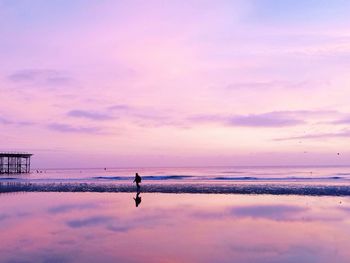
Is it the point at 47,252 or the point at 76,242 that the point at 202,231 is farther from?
the point at 47,252

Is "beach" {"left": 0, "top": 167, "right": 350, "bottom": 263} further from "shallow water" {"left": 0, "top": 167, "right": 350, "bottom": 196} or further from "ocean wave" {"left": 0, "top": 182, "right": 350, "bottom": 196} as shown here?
"shallow water" {"left": 0, "top": 167, "right": 350, "bottom": 196}

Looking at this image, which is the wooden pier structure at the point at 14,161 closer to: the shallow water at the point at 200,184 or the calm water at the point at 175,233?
the shallow water at the point at 200,184

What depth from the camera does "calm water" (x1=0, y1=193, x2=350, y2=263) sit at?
33.2 ft

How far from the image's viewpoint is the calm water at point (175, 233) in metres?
10.1

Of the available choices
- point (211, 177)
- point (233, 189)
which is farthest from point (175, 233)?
point (211, 177)

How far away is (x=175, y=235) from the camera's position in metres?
12.8

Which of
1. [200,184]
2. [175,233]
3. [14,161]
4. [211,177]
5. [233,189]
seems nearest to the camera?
[175,233]

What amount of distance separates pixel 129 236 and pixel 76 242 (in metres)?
1.66

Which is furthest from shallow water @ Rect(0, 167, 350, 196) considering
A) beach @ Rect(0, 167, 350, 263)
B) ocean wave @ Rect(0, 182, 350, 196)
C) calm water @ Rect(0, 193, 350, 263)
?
calm water @ Rect(0, 193, 350, 263)

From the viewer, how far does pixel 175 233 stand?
43.1 ft

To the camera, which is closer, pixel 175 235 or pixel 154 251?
pixel 154 251

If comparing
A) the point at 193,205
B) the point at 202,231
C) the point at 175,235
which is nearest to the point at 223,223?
the point at 202,231

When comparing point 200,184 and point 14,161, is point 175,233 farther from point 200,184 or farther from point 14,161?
point 14,161

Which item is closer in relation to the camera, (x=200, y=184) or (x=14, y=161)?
(x=200, y=184)
